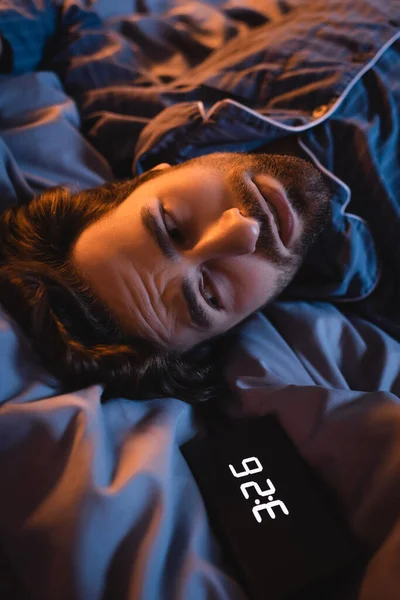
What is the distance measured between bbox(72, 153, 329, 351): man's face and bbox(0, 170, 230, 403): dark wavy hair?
35 mm

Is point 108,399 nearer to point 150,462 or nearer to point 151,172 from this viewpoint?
point 150,462

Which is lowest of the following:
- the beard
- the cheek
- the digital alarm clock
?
the digital alarm clock

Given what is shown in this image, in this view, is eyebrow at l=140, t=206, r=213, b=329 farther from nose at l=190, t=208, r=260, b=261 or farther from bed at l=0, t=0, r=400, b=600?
bed at l=0, t=0, r=400, b=600

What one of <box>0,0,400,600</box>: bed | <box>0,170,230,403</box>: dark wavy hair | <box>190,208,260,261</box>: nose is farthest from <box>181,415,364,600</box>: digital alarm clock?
<box>190,208,260,261</box>: nose

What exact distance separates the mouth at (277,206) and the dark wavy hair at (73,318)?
0.22 m

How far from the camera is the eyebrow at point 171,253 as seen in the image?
0.81 meters

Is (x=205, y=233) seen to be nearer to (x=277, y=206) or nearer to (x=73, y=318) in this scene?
(x=277, y=206)

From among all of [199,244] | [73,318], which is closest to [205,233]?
[199,244]

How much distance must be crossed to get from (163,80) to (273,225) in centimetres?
77

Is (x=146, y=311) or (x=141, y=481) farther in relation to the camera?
(x=146, y=311)

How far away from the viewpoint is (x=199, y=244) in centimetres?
82

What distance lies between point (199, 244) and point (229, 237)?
2.3 inches

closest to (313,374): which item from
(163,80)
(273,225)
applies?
(273,225)

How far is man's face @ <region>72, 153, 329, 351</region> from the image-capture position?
0.82 metres
